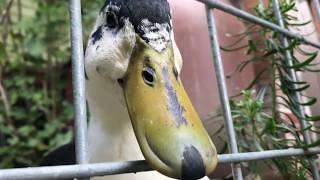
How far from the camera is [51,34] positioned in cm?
223

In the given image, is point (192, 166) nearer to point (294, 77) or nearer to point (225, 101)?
point (225, 101)

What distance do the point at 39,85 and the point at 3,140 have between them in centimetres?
39

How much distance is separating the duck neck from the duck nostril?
26 centimetres

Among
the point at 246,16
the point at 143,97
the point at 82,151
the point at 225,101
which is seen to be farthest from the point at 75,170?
the point at 246,16

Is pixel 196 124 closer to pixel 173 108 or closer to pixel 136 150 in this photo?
pixel 173 108

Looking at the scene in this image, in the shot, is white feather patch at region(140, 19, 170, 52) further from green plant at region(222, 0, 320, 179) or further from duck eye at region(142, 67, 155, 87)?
green plant at region(222, 0, 320, 179)

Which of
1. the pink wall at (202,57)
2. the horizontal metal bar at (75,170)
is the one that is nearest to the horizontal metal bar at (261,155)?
the horizontal metal bar at (75,170)

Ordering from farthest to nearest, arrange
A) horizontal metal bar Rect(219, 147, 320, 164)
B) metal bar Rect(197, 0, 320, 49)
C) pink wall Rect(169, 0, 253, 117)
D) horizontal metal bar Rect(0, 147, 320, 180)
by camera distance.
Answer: pink wall Rect(169, 0, 253, 117) → metal bar Rect(197, 0, 320, 49) → horizontal metal bar Rect(219, 147, 320, 164) → horizontal metal bar Rect(0, 147, 320, 180)

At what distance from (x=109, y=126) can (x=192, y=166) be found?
0.34 m

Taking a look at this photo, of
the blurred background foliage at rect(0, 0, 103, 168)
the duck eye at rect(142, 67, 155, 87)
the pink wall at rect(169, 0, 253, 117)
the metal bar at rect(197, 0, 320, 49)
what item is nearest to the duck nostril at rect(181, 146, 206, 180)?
the duck eye at rect(142, 67, 155, 87)

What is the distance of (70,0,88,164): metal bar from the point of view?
41 centimetres

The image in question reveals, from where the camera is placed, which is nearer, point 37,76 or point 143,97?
point 143,97

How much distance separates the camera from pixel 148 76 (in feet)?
1.71

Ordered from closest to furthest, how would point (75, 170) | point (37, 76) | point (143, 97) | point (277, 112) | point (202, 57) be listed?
point (75, 170) → point (143, 97) → point (277, 112) → point (202, 57) → point (37, 76)
